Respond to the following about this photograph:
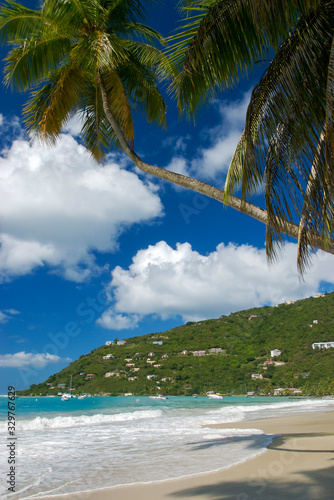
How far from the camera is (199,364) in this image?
55000 millimetres

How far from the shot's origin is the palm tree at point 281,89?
127 inches

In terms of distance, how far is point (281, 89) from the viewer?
3.49m

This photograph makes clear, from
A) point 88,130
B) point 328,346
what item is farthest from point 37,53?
point 328,346

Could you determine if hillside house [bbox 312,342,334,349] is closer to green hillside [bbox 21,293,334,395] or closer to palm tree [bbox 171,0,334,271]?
green hillside [bbox 21,293,334,395]

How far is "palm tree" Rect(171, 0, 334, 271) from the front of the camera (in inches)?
127

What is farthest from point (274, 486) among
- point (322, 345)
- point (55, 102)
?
point (322, 345)

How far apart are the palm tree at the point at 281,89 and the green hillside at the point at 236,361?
48805 millimetres

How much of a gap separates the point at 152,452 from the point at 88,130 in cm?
651

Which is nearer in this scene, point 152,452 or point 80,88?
point 80,88

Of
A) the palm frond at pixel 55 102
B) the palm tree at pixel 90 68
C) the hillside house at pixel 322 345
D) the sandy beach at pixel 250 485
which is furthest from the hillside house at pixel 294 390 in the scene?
the palm frond at pixel 55 102

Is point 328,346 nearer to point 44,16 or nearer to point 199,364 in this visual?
point 199,364

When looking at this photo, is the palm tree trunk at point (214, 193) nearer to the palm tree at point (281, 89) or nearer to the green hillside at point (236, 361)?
the palm tree at point (281, 89)

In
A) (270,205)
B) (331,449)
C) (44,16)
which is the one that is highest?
(44,16)

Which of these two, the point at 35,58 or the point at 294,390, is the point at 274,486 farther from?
the point at 294,390
